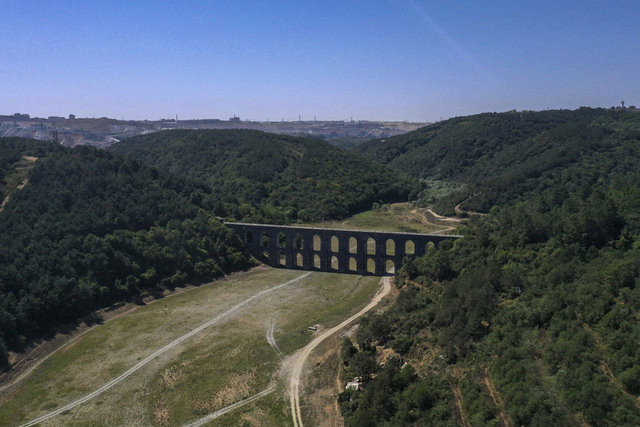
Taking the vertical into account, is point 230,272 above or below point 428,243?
below

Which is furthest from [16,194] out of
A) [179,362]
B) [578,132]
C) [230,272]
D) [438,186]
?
[578,132]

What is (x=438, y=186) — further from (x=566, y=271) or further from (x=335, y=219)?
(x=566, y=271)

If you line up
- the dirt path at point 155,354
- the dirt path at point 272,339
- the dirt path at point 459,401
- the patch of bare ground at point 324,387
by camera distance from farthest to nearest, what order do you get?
1. the dirt path at point 272,339
2. the dirt path at point 155,354
3. the patch of bare ground at point 324,387
4. the dirt path at point 459,401


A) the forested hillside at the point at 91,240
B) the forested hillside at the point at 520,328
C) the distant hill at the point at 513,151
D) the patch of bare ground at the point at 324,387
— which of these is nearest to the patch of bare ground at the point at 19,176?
the forested hillside at the point at 91,240

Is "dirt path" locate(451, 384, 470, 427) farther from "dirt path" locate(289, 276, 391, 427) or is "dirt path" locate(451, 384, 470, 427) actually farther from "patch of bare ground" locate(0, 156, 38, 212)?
"patch of bare ground" locate(0, 156, 38, 212)

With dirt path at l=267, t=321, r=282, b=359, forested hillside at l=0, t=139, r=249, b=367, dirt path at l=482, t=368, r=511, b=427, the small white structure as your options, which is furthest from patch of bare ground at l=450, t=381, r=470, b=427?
forested hillside at l=0, t=139, r=249, b=367

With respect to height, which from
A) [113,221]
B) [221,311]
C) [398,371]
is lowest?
Result: [221,311]

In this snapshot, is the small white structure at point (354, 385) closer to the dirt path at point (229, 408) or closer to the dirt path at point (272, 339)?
the dirt path at point (229, 408)
